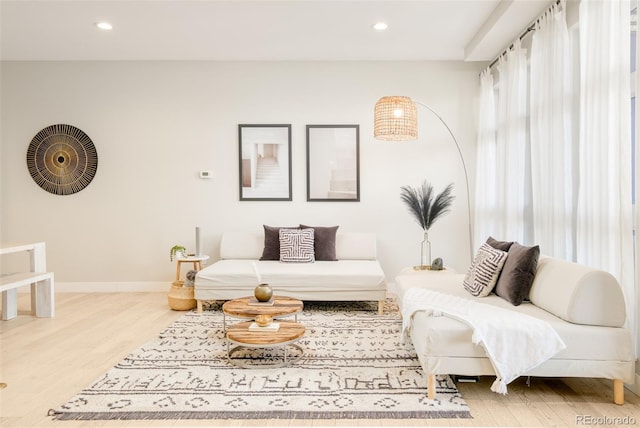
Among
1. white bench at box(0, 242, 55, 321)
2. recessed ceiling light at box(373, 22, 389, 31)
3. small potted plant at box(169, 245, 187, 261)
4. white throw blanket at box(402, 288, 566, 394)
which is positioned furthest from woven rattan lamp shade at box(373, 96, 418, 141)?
white bench at box(0, 242, 55, 321)

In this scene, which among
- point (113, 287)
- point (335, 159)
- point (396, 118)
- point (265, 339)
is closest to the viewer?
point (265, 339)

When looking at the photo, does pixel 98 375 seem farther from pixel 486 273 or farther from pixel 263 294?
pixel 486 273

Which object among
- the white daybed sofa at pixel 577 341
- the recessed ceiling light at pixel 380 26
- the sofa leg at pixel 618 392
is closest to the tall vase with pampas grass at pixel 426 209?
the recessed ceiling light at pixel 380 26

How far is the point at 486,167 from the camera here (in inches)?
201

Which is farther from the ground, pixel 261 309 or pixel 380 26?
pixel 380 26

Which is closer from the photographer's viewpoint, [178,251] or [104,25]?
[104,25]

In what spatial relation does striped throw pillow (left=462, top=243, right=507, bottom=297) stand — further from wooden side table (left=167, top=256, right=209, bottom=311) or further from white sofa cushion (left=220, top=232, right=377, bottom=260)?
wooden side table (left=167, top=256, right=209, bottom=311)

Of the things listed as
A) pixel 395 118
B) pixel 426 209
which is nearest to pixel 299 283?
pixel 426 209

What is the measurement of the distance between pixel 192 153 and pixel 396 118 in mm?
2690

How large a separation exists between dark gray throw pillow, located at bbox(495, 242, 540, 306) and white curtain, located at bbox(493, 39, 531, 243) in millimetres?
1147

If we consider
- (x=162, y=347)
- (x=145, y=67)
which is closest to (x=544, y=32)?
(x=162, y=347)

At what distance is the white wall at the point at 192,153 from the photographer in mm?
5594

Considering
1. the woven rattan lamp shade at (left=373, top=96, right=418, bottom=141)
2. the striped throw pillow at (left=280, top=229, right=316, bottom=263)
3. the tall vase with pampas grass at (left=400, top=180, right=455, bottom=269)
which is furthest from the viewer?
the striped throw pillow at (left=280, top=229, right=316, bottom=263)

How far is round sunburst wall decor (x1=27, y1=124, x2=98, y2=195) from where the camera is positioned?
5.68 m
